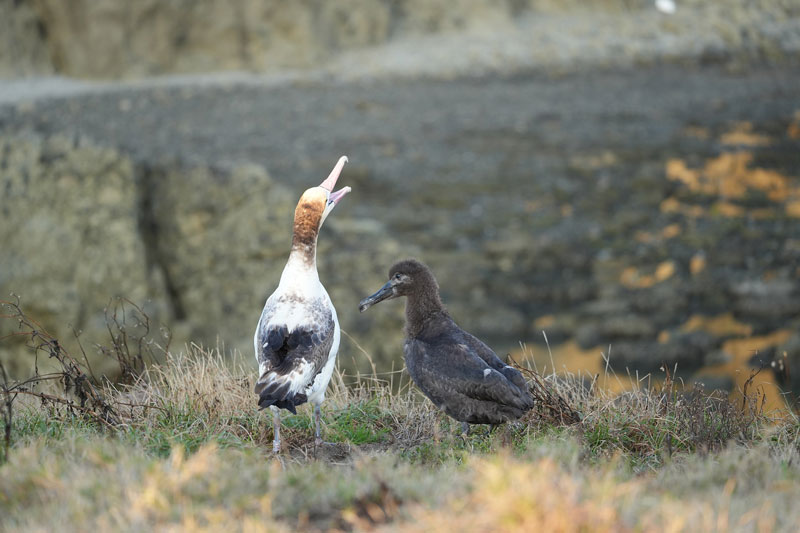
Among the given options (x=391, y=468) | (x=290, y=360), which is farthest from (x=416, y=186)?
(x=391, y=468)

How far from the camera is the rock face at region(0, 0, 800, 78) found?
87.2ft

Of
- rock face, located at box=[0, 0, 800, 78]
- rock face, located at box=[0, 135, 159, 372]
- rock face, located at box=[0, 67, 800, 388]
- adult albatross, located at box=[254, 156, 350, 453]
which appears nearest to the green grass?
adult albatross, located at box=[254, 156, 350, 453]

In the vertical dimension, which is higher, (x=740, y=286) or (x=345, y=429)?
(x=345, y=429)

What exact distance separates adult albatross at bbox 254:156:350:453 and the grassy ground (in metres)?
0.35

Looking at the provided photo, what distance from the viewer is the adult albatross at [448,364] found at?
4.97 m

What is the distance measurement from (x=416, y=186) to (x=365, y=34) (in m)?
14.7

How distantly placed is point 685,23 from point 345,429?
2892 cm

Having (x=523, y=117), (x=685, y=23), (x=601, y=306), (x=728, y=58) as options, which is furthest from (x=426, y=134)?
(x=685, y=23)

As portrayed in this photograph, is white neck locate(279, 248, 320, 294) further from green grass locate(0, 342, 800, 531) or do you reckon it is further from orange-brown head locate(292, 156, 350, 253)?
green grass locate(0, 342, 800, 531)

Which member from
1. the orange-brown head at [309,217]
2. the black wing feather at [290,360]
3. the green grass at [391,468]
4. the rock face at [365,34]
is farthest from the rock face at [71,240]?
the rock face at [365,34]

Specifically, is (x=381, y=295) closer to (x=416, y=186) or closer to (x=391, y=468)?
(x=391, y=468)

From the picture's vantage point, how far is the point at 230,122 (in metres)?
20.5

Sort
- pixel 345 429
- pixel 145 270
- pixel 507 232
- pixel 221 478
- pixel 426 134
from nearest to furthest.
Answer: pixel 221 478 → pixel 345 429 → pixel 145 270 → pixel 507 232 → pixel 426 134

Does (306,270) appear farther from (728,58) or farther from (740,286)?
(728,58)
